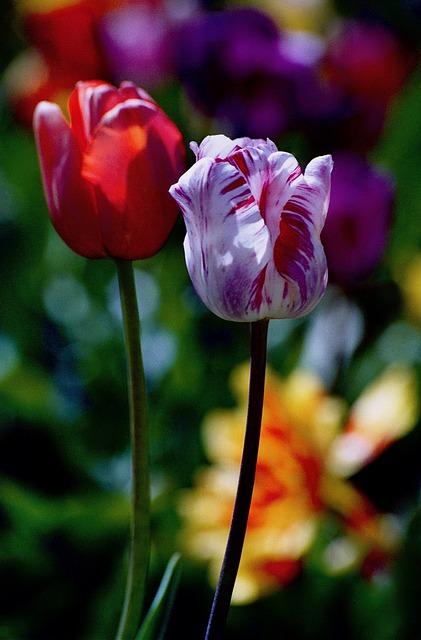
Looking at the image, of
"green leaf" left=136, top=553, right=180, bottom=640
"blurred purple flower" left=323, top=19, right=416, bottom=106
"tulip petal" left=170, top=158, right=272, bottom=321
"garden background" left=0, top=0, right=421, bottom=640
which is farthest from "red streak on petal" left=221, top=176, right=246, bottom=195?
"blurred purple flower" left=323, top=19, right=416, bottom=106

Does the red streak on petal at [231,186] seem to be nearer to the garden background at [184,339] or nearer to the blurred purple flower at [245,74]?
the garden background at [184,339]

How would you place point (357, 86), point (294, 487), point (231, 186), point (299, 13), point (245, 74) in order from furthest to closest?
point (299, 13)
point (357, 86)
point (245, 74)
point (294, 487)
point (231, 186)

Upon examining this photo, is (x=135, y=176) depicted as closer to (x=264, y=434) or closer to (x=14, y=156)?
(x=264, y=434)

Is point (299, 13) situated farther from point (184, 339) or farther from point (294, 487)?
point (294, 487)

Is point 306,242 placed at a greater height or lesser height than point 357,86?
greater

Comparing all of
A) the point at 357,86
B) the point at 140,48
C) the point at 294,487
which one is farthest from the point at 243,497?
the point at 140,48

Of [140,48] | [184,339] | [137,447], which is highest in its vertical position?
[137,447]

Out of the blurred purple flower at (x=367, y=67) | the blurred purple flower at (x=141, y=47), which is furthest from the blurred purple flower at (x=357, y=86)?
the blurred purple flower at (x=141, y=47)
